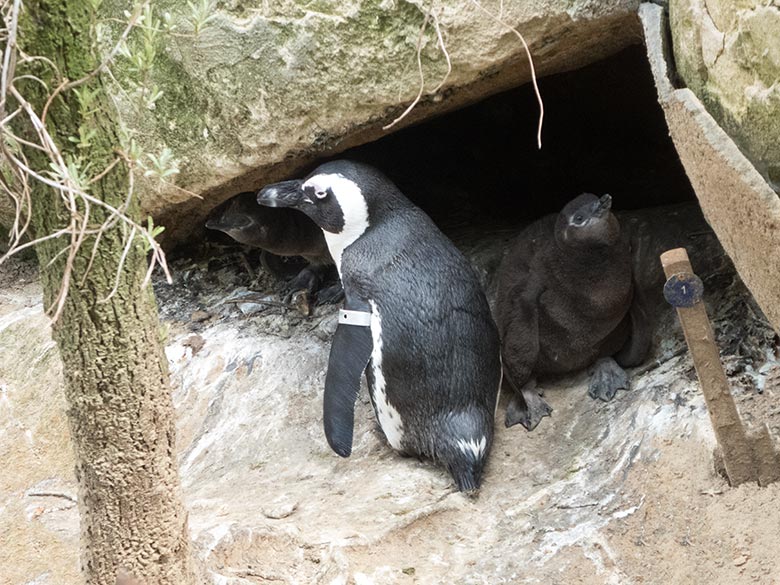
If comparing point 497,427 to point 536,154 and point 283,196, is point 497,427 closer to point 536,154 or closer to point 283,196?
point 283,196

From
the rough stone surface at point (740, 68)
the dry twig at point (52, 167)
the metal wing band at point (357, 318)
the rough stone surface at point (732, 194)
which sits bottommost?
the metal wing band at point (357, 318)

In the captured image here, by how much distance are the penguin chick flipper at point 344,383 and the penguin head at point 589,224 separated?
0.67m

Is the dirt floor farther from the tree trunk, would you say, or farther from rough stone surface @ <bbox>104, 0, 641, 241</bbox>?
rough stone surface @ <bbox>104, 0, 641, 241</bbox>

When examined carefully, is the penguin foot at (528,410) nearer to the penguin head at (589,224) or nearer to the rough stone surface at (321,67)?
the penguin head at (589,224)

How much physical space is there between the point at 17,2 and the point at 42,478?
2.39 meters

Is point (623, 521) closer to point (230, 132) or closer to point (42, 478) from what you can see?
point (230, 132)

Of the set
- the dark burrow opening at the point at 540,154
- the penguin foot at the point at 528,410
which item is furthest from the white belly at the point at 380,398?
the dark burrow opening at the point at 540,154

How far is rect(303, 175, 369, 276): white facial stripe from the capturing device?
2.94 metres

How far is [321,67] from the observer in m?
2.73

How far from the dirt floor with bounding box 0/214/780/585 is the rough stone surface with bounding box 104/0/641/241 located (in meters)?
0.74

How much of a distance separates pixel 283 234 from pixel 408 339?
98cm

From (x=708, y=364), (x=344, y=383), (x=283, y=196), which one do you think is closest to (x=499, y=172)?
(x=283, y=196)

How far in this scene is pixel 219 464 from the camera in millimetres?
3018

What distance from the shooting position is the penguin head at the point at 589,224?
2770 millimetres
